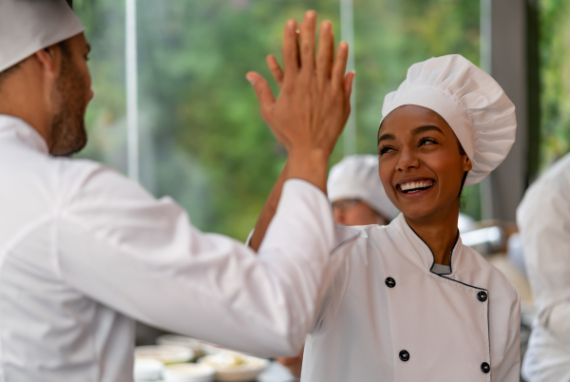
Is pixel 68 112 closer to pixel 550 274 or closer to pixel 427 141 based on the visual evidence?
pixel 427 141

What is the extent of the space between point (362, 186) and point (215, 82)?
2.21 meters

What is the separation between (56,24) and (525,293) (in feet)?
13.6

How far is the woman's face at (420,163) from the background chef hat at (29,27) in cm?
87

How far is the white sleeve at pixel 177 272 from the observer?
0.97 metres

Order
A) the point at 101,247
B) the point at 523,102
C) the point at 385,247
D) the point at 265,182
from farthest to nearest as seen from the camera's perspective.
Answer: the point at 523,102 < the point at 265,182 < the point at 385,247 < the point at 101,247

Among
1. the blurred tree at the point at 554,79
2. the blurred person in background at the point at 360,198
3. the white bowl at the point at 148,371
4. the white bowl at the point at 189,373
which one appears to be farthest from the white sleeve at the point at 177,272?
the blurred tree at the point at 554,79

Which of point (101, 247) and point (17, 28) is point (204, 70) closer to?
point (17, 28)

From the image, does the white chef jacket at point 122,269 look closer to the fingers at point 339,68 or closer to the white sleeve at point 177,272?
the white sleeve at point 177,272

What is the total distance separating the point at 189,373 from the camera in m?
2.40

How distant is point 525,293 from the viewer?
4461 mm

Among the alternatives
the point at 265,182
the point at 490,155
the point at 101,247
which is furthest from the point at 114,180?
the point at 265,182

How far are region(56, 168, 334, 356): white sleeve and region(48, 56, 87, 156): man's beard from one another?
251 millimetres

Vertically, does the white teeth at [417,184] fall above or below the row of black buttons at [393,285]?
above

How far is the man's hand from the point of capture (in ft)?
3.68
